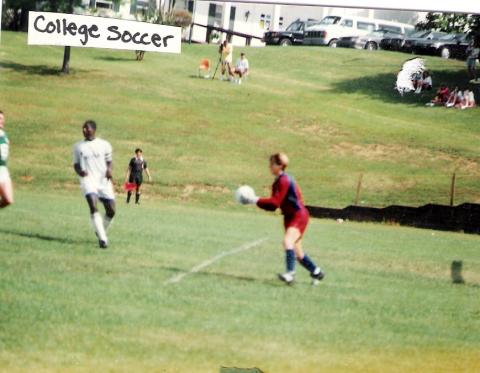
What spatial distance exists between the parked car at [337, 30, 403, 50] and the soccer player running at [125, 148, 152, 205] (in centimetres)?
204

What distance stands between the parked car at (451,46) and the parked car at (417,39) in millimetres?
52

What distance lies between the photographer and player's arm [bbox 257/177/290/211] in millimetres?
10258

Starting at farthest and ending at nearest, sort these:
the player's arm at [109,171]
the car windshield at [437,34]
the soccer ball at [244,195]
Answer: the player's arm at [109,171], the car windshield at [437,34], the soccer ball at [244,195]

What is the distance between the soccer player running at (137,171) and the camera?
35.3 ft

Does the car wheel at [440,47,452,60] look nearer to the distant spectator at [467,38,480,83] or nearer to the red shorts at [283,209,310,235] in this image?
the distant spectator at [467,38,480,83]

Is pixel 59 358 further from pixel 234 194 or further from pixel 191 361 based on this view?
pixel 234 194

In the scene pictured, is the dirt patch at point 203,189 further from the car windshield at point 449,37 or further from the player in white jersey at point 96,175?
the car windshield at point 449,37

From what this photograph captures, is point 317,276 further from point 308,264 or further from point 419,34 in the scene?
point 419,34

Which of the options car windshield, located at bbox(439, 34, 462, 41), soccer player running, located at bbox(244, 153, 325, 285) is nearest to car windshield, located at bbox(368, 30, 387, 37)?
car windshield, located at bbox(439, 34, 462, 41)

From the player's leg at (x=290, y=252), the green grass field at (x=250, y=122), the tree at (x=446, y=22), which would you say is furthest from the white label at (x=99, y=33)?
the tree at (x=446, y=22)

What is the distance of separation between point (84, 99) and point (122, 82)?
38 centimetres

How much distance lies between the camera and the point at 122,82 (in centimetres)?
1098

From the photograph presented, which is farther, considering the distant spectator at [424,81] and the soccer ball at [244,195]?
the distant spectator at [424,81]

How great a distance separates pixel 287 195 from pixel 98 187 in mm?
1699
